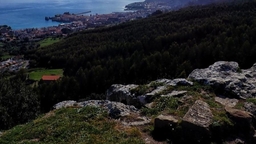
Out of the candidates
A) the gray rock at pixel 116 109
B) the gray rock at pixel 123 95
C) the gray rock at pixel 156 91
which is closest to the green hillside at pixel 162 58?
the gray rock at pixel 123 95

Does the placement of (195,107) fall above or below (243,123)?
Result: above

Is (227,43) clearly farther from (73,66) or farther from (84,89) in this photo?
(73,66)

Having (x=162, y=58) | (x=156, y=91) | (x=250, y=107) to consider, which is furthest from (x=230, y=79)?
(x=162, y=58)

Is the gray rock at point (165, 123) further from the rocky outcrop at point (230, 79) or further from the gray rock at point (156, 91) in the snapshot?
the rocky outcrop at point (230, 79)

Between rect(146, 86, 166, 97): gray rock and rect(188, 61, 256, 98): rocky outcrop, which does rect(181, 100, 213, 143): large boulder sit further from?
rect(188, 61, 256, 98): rocky outcrop

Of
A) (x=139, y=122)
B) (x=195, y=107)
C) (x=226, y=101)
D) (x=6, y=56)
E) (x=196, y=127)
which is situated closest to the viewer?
(x=196, y=127)

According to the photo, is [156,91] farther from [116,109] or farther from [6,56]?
[6,56]
